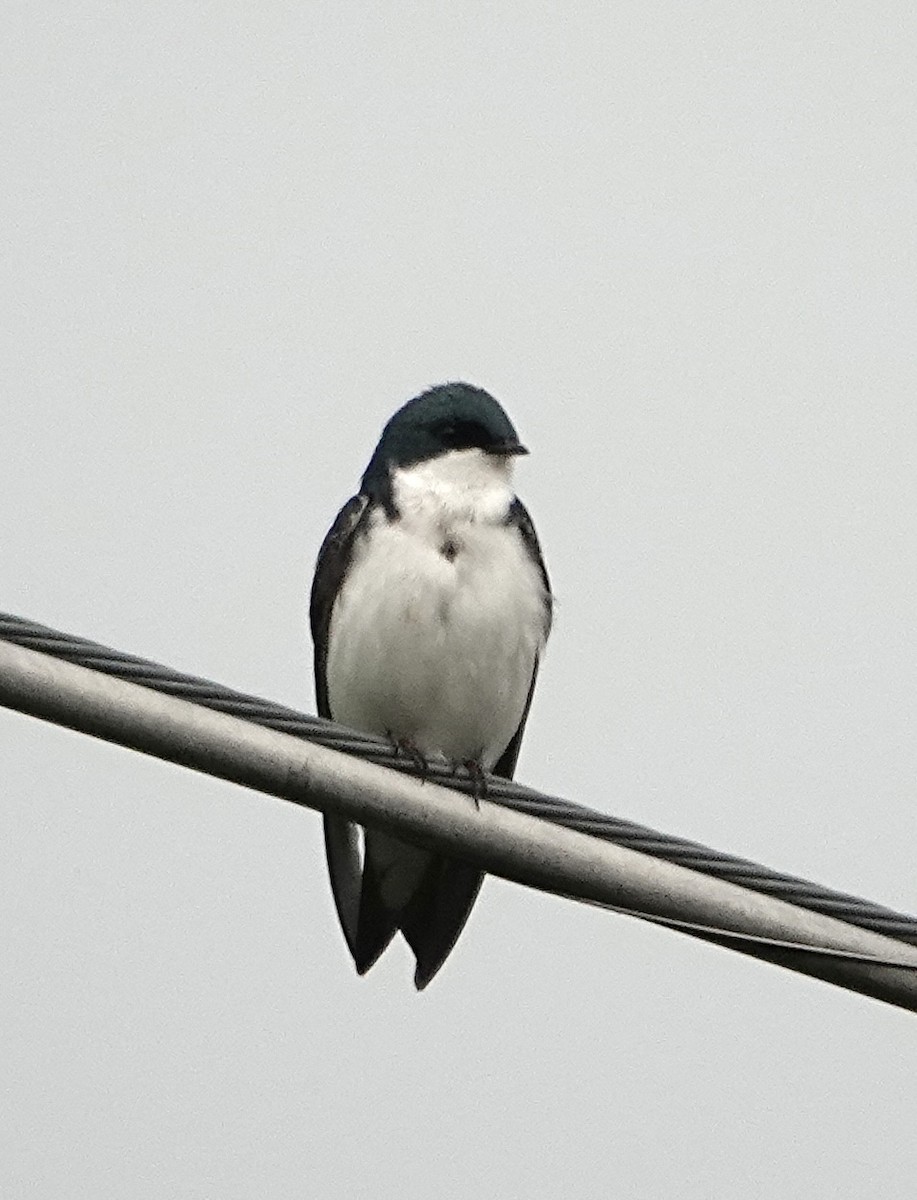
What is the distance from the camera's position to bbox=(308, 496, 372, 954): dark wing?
21.5 ft

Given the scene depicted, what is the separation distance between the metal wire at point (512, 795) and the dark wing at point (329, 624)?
8.47ft

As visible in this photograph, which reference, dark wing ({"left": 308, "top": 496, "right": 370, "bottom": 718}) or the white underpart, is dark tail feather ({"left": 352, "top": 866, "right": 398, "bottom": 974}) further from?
dark wing ({"left": 308, "top": 496, "right": 370, "bottom": 718})

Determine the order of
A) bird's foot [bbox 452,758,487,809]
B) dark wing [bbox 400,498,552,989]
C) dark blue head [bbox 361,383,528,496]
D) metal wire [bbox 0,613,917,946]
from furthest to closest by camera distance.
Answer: dark blue head [bbox 361,383,528,496]
dark wing [bbox 400,498,552,989]
bird's foot [bbox 452,758,487,809]
metal wire [bbox 0,613,917,946]

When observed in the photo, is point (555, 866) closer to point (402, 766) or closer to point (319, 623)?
point (402, 766)

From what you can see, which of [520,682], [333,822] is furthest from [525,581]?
[333,822]

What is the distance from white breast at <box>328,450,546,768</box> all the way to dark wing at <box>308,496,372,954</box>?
0.07m

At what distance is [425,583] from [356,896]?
34.9 inches

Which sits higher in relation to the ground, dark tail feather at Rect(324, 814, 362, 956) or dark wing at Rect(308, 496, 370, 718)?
dark wing at Rect(308, 496, 370, 718)

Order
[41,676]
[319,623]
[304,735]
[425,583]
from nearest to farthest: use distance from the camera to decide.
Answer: [41,676] < [304,735] < [425,583] < [319,623]

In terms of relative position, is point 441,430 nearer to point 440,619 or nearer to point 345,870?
point 440,619

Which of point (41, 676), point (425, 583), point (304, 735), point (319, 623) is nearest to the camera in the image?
point (41, 676)

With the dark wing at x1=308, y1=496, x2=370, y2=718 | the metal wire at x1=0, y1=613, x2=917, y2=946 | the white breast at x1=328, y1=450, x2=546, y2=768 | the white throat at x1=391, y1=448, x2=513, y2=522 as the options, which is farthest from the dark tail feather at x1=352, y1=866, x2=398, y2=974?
the metal wire at x1=0, y1=613, x2=917, y2=946

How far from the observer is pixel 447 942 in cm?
647

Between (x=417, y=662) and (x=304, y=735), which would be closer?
(x=304, y=735)
